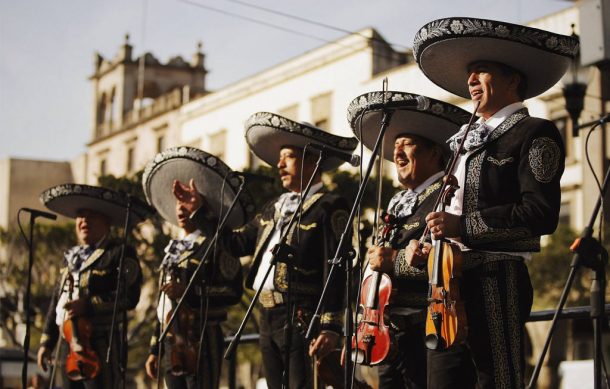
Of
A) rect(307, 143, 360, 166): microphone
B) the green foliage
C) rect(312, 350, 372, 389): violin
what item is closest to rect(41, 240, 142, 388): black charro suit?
rect(312, 350, 372, 389): violin

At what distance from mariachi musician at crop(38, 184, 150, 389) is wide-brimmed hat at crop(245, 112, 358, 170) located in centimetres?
97

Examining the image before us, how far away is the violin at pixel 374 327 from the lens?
5.61m

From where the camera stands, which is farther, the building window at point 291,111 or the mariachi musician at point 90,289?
the building window at point 291,111

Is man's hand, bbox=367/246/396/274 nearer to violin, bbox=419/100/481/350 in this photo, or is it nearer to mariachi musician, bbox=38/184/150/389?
violin, bbox=419/100/481/350

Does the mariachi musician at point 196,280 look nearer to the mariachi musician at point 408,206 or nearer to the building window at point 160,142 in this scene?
the mariachi musician at point 408,206

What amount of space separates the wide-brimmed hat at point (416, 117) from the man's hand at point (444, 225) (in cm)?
96

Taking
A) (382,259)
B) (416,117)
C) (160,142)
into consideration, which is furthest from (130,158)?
(382,259)

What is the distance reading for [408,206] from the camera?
5.94 metres

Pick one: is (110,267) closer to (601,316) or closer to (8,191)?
(601,316)

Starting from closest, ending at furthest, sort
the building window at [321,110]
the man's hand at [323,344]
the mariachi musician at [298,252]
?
the man's hand at [323,344]
the mariachi musician at [298,252]
the building window at [321,110]

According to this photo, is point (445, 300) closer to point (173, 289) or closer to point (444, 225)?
point (444, 225)

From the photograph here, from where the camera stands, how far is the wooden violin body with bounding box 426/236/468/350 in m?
4.84

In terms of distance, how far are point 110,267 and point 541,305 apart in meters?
20.9

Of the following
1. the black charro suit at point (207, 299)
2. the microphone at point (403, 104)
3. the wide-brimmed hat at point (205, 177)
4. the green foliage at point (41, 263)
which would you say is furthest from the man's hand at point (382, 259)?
the green foliage at point (41, 263)
